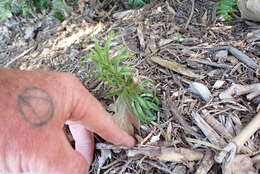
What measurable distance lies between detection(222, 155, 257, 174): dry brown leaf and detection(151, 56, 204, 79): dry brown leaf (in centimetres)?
52

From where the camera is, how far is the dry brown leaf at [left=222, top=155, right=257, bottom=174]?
1.35 m

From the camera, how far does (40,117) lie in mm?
1144

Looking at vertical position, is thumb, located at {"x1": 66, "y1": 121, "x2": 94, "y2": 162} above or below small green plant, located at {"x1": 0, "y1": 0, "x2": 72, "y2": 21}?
below

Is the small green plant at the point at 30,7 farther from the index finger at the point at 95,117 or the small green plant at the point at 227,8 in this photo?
the index finger at the point at 95,117

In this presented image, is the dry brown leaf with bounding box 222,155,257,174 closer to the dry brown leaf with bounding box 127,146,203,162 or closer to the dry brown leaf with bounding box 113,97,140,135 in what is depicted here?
the dry brown leaf with bounding box 127,146,203,162

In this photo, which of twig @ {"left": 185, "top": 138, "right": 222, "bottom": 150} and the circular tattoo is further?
twig @ {"left": 185, "top": 138, "right": 222, "bottom": 150}

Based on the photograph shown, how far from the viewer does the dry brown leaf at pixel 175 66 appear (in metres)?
1.77

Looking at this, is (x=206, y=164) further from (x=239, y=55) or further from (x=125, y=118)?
(x=239, y=55)

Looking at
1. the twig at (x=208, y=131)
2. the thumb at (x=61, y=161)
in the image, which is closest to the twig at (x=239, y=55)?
the twig at (x=208, y=131)

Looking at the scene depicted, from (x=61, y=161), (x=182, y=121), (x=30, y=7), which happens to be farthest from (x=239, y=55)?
(x=30, y=7)

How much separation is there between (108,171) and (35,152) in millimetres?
558

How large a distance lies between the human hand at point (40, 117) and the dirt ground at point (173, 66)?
363 millimetres

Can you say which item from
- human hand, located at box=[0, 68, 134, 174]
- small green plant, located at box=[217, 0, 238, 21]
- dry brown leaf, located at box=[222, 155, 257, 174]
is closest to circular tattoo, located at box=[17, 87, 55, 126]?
human hand, located at box=[0, 68, 134, 174]

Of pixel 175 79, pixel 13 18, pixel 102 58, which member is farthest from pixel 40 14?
pixel 175 79
